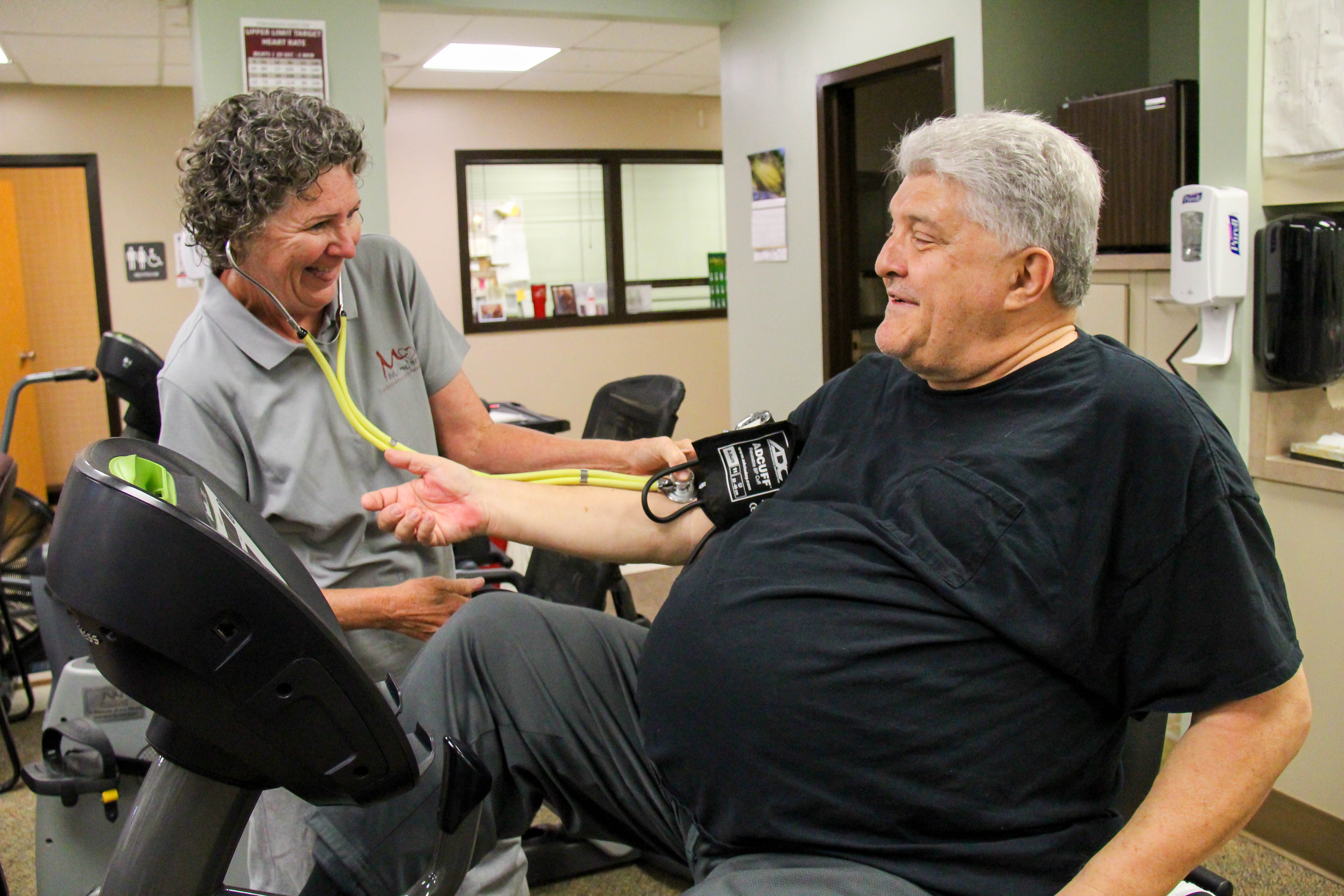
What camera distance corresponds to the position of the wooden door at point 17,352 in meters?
6.29

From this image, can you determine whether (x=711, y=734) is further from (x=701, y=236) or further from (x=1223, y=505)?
(x=701, y=236)

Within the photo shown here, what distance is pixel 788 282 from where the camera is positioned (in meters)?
4.43

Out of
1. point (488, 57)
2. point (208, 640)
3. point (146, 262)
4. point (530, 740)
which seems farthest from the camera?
point (146, 262)

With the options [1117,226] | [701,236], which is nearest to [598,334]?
[701,236]

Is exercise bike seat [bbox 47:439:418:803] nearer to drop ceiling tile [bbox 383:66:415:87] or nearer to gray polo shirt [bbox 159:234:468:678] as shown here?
gray polo shirt [bbox 159:234:468:678]

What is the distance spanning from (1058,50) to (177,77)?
4.97 m

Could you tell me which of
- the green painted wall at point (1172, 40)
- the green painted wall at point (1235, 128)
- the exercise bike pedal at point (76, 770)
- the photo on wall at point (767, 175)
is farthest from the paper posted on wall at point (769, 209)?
the exercise bike pedal at point (76, 770)

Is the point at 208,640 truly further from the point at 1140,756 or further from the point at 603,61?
the point at 603,61

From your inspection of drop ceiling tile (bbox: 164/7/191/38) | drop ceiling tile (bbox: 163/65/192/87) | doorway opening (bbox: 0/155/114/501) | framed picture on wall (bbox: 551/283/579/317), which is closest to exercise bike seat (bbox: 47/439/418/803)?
drop ceiling tile (bbox: 164/7/191/38)

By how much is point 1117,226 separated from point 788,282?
1.64m

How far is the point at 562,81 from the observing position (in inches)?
268

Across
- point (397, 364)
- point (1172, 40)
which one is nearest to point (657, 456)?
point (397, 364)

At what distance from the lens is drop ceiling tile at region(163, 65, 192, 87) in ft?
19.4

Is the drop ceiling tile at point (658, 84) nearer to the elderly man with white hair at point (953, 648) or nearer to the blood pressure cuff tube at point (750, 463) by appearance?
the blood pressure cuff tube at point (750, 463)
